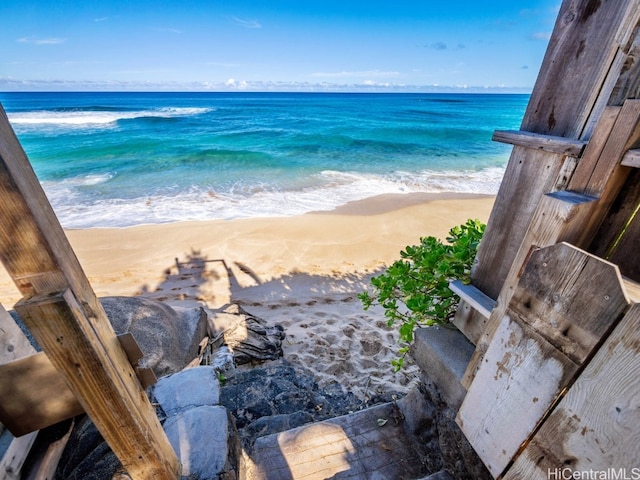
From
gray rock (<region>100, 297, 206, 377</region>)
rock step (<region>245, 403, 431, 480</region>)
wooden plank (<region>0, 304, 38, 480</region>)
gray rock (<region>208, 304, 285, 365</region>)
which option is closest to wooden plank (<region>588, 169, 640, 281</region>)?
rock step (<region>245, 403, 431, 480</region>)

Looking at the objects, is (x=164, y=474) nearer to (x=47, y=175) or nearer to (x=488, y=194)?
(x=488, y=194)

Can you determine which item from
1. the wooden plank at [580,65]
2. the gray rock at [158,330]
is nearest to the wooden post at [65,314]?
the wooden plank at [580,65]

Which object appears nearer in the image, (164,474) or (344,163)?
(164,474)

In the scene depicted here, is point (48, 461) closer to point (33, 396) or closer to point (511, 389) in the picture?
point (33, 396)

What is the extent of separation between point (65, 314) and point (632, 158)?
6.18 feet

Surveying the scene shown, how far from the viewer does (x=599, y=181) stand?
1192 millimetres

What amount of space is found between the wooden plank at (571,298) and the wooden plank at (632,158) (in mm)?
370

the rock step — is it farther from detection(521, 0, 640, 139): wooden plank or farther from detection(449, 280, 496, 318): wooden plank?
detection(521, 0, 640, 139): wooden plank

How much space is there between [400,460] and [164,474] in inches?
65.8

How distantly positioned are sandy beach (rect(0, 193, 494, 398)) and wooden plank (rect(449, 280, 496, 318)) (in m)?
2.34

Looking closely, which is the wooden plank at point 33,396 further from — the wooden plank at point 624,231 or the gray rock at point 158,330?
the wooden plank at point 624,231

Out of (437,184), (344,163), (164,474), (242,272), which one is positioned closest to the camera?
(164,474)

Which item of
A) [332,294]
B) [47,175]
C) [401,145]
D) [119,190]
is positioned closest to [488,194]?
[332,294]

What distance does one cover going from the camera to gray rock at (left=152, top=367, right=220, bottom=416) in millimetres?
2051
